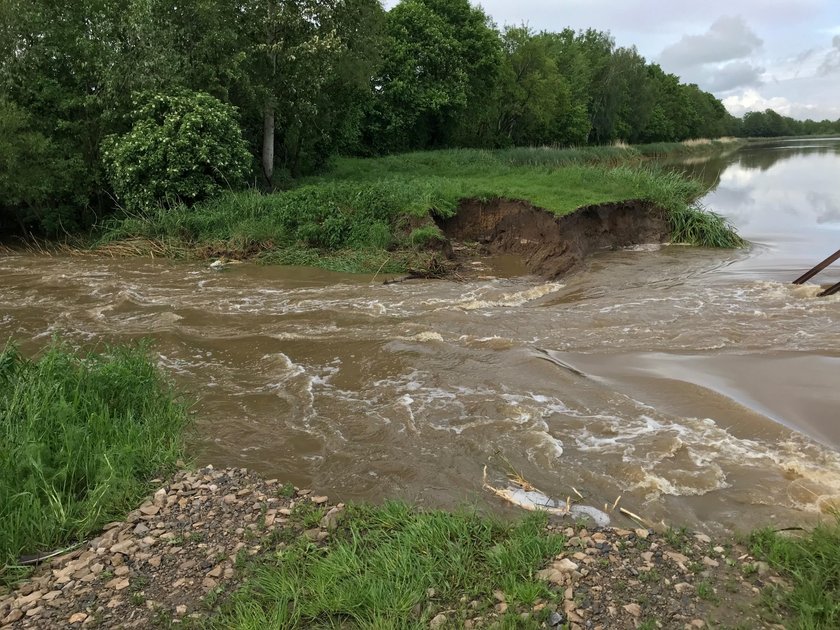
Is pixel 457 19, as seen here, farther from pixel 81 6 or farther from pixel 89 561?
pixel 89 561

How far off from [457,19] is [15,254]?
27.5m

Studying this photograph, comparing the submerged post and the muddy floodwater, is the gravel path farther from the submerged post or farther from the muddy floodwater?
the submerged post

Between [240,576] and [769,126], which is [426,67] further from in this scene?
[769,126]

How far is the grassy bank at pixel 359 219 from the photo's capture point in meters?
15.8

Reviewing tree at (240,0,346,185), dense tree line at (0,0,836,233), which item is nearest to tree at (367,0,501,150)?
dense tree line at (0,0,836,233)

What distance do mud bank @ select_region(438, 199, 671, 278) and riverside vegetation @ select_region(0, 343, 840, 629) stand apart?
10808 mm

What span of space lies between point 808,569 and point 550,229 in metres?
12.7

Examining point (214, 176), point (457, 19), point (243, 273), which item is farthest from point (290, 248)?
point (457, 19)

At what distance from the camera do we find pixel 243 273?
1480 centimetres

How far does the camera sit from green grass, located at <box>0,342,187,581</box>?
169 inches

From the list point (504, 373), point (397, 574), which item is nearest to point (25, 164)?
point (504, 373)

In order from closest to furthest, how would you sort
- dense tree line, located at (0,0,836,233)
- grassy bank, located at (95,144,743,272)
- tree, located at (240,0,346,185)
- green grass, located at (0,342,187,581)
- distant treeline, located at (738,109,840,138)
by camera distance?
green grass, located at (0,342,187,581) < grassy bank, located at (95,144,743,272) < dense tree line, located at (0,0,836,233) < tree, located at (240,0,346,185) < distant treeline, located at (738,109,840,138)

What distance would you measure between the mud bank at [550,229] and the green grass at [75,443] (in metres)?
10.3

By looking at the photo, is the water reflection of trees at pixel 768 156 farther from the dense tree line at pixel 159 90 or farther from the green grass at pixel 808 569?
the green grass at pixel 808 569
